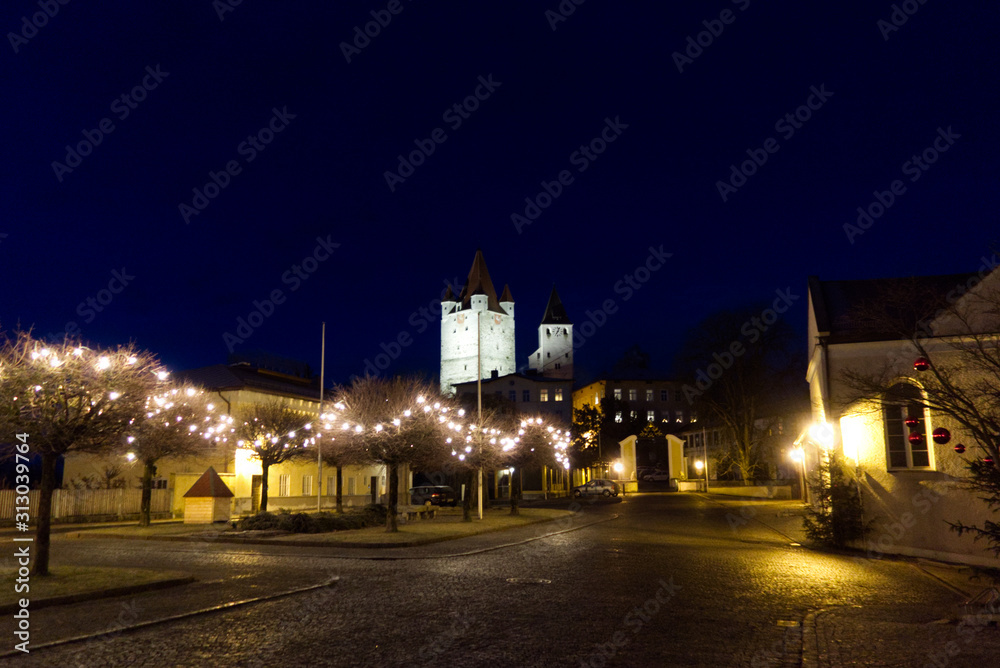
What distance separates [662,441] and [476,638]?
9427 cm

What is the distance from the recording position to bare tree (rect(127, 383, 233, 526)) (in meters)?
29.1

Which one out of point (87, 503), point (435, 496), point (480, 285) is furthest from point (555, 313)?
point (87, 503)

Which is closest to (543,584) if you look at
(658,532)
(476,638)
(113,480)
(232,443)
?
(476,638)

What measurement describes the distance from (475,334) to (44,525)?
111374 millimetres

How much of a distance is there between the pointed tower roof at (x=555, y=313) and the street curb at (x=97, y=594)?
125239 millimetres

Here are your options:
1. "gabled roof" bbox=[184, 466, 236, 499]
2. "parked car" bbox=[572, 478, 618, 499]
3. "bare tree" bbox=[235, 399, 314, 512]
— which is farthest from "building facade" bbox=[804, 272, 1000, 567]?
"parked car" bbox=[572, 478, 618, 499]

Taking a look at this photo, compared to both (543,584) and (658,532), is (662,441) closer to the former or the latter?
(658,532)

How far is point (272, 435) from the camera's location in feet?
112

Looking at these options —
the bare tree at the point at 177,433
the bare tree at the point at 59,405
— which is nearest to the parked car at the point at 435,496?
the bare tree at the point at 177,433

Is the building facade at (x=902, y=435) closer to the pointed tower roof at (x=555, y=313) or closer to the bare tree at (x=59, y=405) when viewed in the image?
the bare tree at (x=59, y=405)

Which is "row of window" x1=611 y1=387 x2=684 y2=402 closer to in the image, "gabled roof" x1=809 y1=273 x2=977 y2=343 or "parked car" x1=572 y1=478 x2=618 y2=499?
"parked car" x1=572 y1=478 x2=618 y2=499

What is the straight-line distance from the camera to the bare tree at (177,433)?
29.1 meters

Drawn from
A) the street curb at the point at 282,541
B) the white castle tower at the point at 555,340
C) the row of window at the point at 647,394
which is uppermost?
the white castle tower at the point at 555,340

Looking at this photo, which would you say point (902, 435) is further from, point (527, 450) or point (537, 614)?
point (527, 450)
